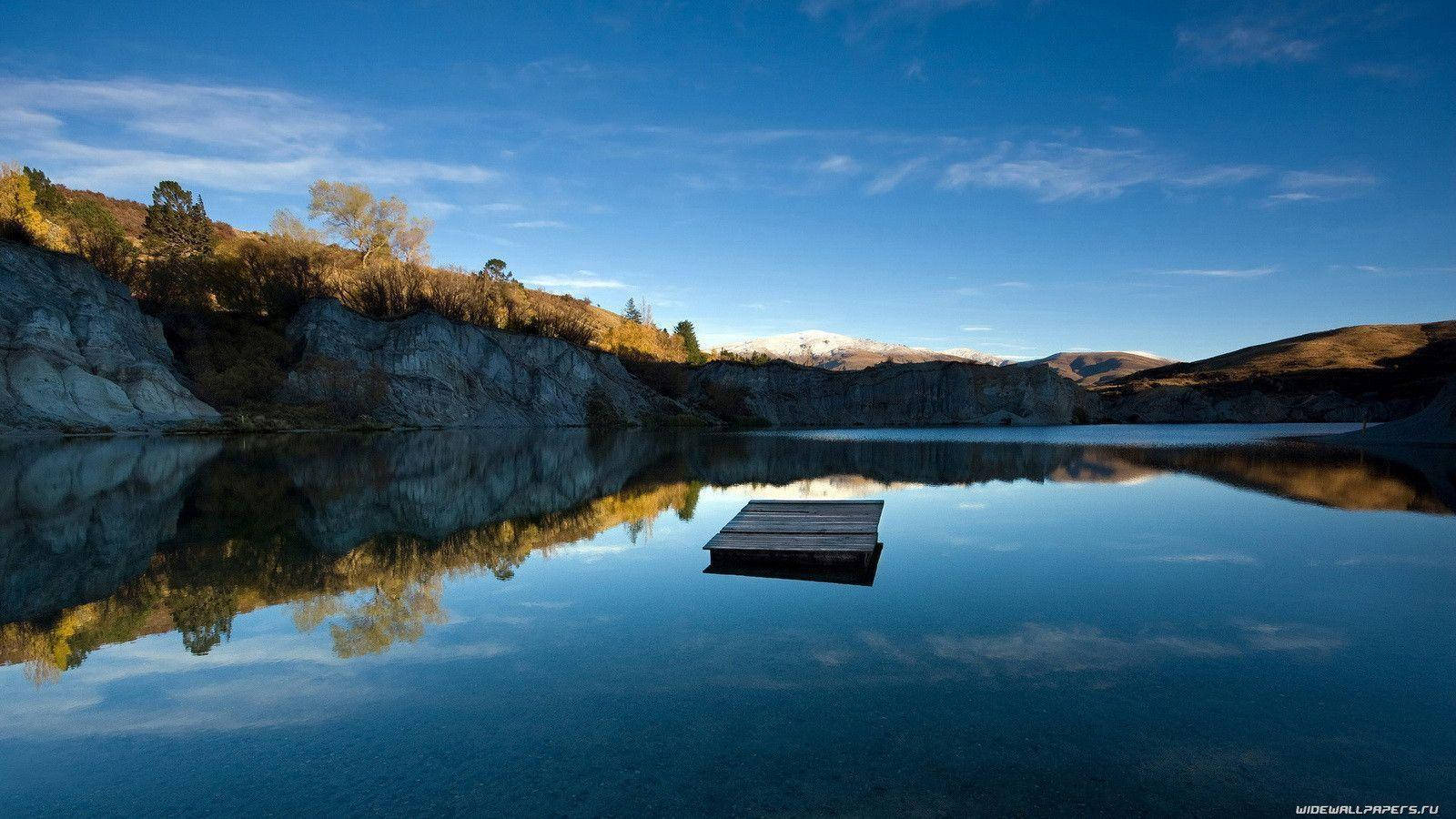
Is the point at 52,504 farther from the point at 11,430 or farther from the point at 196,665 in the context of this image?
the point at 11,430

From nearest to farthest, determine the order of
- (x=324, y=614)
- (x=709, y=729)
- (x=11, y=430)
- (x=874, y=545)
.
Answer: (x=709, y=729) → (x=324, y=614) → (x=874, y=545) → (x=11, y=430)

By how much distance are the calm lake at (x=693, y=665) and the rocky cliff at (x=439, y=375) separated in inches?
1487

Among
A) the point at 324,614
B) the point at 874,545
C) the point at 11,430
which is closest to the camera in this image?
the point at 324,614

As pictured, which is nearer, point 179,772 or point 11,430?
point 179,772

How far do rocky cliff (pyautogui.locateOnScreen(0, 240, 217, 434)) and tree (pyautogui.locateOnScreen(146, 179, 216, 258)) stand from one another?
42791 millimetres

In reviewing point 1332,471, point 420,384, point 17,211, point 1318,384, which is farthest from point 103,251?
point 1318,384

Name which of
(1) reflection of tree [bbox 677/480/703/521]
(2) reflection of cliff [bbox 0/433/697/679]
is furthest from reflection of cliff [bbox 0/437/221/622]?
(1) reflection of tree [bbox 677/480/703/521]

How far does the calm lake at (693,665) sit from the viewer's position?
14.0ft

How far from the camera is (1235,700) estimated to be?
5523 mm

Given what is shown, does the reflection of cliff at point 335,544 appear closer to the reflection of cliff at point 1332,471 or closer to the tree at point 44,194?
the reflection of cliff at point 1332,471

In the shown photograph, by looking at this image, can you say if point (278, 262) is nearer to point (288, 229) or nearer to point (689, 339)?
point (288, 229)

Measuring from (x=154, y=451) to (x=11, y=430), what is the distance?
1252 cm

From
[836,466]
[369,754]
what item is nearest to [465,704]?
[369,754]

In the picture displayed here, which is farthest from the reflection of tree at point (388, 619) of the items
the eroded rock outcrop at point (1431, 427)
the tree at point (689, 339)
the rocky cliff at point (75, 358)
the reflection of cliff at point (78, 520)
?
the tree at point (689, 339)
